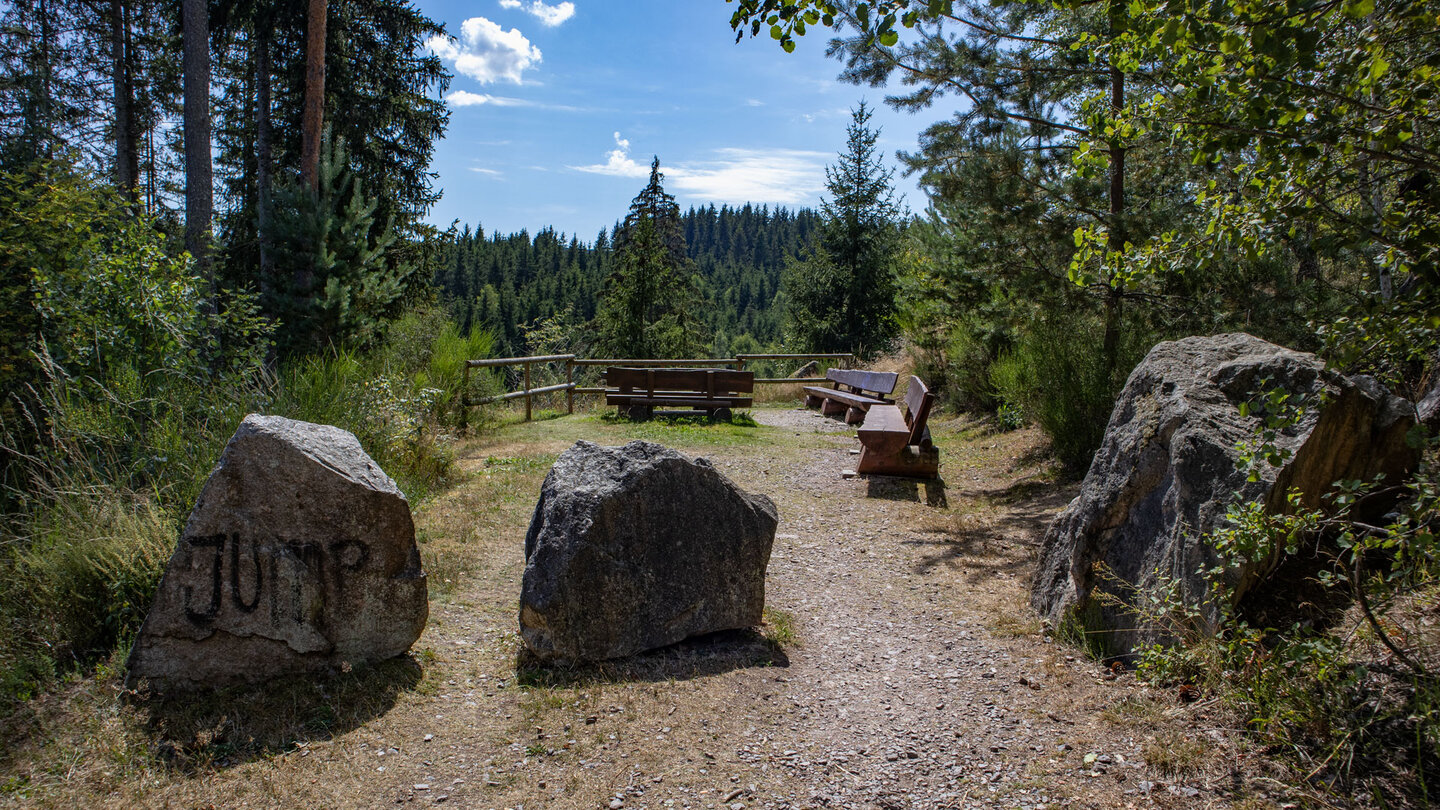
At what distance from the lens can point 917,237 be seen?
13117mm

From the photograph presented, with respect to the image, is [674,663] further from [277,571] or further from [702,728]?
[277,571]

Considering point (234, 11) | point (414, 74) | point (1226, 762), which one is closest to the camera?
point (1226, 762)

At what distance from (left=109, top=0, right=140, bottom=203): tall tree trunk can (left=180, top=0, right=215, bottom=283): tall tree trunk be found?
497cm

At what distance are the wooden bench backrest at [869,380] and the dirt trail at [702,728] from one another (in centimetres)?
648

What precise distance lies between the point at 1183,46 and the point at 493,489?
6.32m

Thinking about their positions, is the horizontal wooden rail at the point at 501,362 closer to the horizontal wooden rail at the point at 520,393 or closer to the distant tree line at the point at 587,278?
the horizontal wooden rail at the point at 520,393

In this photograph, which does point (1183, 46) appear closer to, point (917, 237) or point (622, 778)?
point (622, 778)

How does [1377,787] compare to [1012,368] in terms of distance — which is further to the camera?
[1012,368]

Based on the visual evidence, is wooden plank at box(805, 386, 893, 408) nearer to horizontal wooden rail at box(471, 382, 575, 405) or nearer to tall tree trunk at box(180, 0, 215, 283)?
horizontal wooden rail at box(471, 382, 575, 405)

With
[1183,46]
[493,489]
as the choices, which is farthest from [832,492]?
[1183,46]

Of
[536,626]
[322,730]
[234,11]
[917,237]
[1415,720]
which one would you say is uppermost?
[234,11]

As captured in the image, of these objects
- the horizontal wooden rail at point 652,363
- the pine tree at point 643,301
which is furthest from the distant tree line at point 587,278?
the horizontal wooden rail at point 652,363

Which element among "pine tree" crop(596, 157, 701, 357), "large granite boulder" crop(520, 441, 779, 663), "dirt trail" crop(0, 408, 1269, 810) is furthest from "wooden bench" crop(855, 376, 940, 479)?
"pine tree" crop(596, 157, 701, 357)

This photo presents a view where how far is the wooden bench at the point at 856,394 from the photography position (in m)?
11.2
